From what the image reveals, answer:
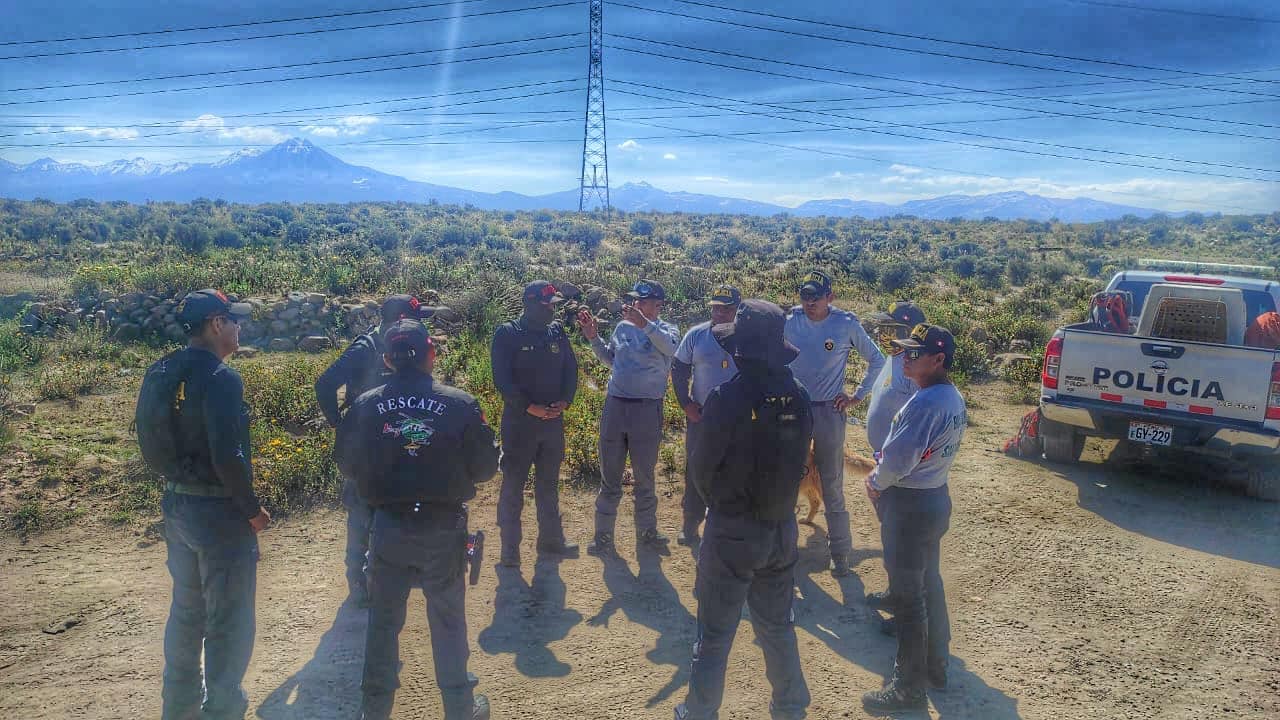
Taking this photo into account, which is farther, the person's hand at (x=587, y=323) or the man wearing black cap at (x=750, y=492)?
the person's hand at (x=587, y=323)

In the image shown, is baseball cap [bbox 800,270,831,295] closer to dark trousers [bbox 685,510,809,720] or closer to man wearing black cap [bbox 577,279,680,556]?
man wearing black cap [bbox 577,279,680,556]

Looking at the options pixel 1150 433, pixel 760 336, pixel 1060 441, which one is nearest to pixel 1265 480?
pixel 1150 433

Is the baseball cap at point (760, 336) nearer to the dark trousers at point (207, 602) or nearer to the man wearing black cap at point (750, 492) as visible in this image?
the man wearing black cap at point (750, 492)

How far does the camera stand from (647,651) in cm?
459

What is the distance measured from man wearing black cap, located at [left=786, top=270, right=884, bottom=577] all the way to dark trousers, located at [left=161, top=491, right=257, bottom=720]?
3.93 meters

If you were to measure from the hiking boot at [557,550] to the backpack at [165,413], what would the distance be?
2.93 m

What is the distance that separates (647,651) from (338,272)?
1281 centimetres

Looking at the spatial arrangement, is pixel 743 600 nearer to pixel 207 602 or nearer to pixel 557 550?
pixel 207 602

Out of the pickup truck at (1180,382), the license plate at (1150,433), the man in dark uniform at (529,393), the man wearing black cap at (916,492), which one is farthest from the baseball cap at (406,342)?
the license plate at (1150,433)

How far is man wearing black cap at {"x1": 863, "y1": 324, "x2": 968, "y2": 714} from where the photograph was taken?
12.1ft

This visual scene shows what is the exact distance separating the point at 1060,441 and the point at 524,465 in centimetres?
615

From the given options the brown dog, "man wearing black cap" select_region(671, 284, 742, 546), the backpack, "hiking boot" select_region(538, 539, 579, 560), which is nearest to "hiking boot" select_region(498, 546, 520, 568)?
"hiking boot" select_region(538, 539, 579, 560)

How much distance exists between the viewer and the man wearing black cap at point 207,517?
3.41 metres

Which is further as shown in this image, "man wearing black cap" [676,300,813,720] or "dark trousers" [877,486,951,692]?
"dark trousers" [877,486,951,692]
